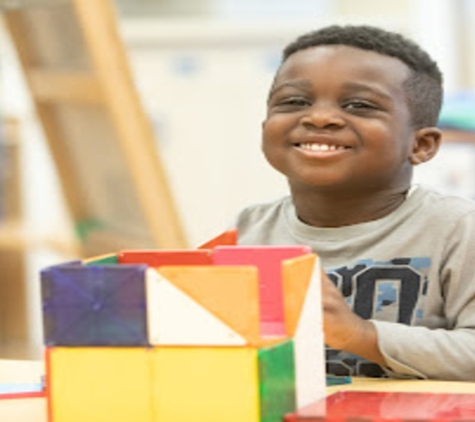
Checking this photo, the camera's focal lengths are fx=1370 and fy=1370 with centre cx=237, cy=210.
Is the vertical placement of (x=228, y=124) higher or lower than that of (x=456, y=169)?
higher

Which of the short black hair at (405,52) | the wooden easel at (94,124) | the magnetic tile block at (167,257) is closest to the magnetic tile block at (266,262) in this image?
the magnetic tile block at (167,257)

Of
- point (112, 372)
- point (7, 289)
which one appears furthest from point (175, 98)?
point (112, 372)

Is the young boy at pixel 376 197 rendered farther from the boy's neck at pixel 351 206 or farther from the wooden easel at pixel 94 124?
the wooden easel at pixel 94 124

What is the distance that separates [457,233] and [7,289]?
307 cm

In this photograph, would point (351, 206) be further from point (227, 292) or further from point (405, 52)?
point (227, 292)

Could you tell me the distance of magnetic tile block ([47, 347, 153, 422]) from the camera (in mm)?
1062

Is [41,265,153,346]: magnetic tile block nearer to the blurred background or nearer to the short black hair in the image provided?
the short black hair

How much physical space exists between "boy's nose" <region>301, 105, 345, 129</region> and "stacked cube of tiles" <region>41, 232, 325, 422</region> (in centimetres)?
31

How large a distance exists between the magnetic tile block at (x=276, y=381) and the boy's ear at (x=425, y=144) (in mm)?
482

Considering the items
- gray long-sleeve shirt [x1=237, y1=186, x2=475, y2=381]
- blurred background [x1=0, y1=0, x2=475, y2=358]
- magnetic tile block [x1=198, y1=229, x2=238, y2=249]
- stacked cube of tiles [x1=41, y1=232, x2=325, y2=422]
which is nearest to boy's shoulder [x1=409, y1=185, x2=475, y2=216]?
gray long-sleeve shirt [x1=237, y1=186, x2=475, y2=381]

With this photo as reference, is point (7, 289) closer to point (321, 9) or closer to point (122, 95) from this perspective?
point (321, 9)

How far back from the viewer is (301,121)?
4.66ft

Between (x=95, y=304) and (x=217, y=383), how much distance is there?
0.37 feet

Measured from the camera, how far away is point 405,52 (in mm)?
1474
